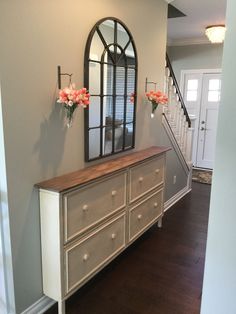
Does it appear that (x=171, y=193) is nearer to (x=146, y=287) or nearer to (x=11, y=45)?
(x=146, y=287)

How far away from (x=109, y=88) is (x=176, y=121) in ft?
6.41

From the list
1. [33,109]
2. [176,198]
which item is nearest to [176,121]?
[176,198]

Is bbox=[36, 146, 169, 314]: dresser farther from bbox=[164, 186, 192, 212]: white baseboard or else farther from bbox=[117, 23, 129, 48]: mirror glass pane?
bbox=[164, 186, 192, 212]: white baseboard

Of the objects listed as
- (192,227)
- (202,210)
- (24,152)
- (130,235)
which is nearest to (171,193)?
(202,210)

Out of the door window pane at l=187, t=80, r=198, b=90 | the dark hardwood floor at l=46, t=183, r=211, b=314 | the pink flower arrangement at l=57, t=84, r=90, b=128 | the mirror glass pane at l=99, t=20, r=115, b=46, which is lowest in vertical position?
the dark hardwood floor at l=46, t=183, r=211, b=314

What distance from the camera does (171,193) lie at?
14.0 feet

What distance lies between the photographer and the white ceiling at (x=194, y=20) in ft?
11.7

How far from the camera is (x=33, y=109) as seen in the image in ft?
6.21

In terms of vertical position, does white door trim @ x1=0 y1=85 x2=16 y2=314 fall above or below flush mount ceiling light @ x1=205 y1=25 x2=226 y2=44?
below

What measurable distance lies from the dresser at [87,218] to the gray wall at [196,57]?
148 inches

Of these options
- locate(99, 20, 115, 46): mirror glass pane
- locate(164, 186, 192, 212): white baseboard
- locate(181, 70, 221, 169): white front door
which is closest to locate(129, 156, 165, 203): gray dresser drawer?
locate(164, 186, 192, 212): white baseboard

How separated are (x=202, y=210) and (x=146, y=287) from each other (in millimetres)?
1963

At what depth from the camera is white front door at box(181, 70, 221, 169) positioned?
6012mm

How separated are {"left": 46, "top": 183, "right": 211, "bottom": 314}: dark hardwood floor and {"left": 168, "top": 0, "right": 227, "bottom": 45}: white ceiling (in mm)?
2746
